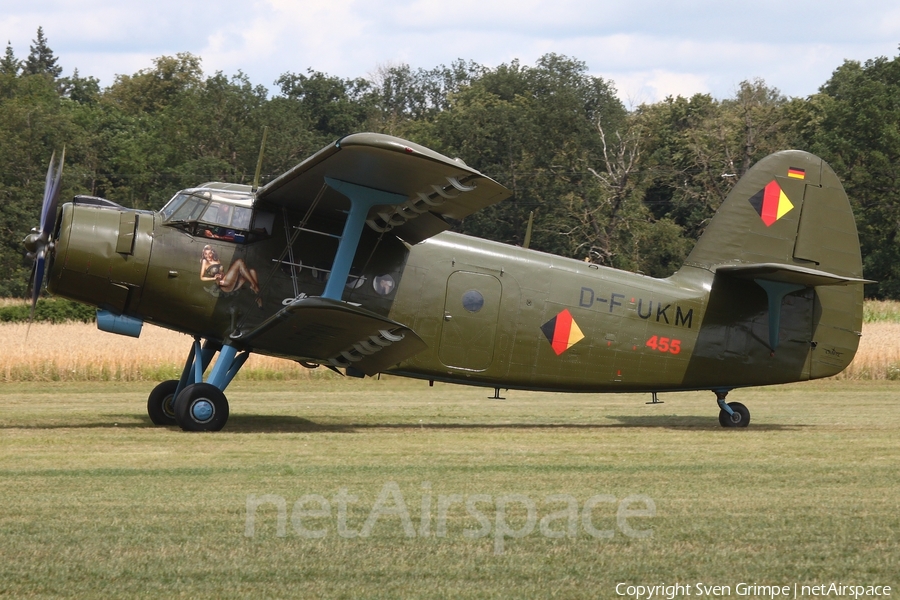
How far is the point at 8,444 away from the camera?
10977mm

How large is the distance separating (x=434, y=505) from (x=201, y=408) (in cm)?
529

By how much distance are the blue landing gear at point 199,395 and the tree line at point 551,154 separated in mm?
36685

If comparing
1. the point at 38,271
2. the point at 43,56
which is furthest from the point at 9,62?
the point at 38,271

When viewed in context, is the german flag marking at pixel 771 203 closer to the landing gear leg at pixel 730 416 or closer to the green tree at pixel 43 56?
the landing gear leg at pixel 730 416

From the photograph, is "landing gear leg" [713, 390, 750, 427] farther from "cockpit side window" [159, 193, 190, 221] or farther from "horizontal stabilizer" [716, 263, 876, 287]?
"cockpit side window" [159, 193, 190, 221]

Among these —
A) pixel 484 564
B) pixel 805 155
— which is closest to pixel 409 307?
pixel 805 155

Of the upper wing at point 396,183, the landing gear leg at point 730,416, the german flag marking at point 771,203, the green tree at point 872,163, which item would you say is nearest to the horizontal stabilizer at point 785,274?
the german flag marking at point 771,203

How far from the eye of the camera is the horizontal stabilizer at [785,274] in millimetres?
12820

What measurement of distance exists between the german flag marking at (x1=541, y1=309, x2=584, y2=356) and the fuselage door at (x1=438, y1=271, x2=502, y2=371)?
0.75 meters

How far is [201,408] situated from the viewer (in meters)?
12.2

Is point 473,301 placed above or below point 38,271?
above

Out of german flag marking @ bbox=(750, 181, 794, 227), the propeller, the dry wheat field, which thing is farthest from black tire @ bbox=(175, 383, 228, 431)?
the dry wheat field

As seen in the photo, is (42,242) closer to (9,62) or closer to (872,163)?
(872,163)

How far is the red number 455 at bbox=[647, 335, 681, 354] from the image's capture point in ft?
45.6
